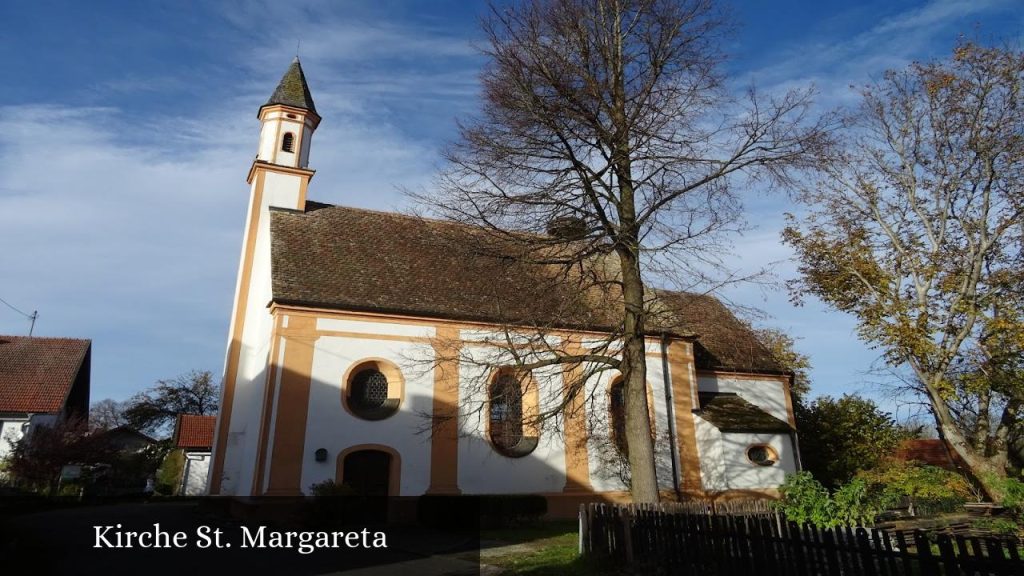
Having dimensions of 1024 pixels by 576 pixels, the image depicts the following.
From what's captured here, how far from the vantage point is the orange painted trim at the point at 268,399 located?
15.7 m

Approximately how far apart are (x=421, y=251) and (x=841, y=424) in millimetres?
17912

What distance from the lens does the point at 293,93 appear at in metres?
24.5

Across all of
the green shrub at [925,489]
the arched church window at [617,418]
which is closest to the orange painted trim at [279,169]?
the arched church window at [617,418]

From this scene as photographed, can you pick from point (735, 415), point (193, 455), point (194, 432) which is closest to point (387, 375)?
point (735, 415)

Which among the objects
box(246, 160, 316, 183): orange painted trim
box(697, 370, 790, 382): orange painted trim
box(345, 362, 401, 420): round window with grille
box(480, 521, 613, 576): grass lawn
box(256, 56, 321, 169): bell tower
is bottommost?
box(480, 521, 613, 576): grass lawn

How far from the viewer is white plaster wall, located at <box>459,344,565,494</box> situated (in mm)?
17688

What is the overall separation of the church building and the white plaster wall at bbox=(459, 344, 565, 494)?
0.04m

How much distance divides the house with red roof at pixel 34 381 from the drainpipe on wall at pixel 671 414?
88.9 feet

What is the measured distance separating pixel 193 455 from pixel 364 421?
1008 inches

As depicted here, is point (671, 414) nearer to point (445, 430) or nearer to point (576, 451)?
point (576, 451)

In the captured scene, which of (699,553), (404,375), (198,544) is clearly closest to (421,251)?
(404,375)

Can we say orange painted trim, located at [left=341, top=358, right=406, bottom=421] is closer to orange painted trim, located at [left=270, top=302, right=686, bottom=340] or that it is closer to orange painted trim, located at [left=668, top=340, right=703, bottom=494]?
orange painted trim, located at [left=270, top=302, right=686, bottom=340]

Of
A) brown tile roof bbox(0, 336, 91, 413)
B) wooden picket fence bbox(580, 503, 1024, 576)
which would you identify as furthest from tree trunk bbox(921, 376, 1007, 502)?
brown tile roof bbox(0, 336, 91, 413)

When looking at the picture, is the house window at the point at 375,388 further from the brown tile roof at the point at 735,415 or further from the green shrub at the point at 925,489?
the green shrub at the point at 925,489
